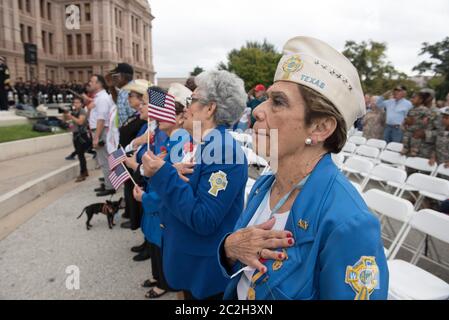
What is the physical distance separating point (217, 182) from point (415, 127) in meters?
6.14

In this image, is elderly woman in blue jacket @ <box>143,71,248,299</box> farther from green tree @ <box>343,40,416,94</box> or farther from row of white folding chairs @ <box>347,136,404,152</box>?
green tree @ <box>343,40,416,94</box>

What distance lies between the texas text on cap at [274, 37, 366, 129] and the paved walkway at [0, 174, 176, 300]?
2804 mm

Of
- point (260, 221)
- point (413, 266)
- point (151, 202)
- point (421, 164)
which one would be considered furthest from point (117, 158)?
point (421, 164)

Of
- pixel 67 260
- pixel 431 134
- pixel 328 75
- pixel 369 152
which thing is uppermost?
pixel 328 75

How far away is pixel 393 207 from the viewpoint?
127 inches

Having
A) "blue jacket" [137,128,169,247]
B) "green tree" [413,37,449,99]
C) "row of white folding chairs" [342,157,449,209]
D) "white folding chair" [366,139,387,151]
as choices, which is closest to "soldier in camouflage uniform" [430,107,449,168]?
"row of white folding chairs" [342,157,449,209]

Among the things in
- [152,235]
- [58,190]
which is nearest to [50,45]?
[58,190]

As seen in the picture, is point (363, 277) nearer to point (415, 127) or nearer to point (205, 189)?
point (205, 189)

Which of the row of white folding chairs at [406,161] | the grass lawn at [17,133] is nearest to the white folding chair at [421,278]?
the row of white folding chairs at [406,161]

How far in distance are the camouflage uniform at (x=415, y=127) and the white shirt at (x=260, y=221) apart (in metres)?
6.16

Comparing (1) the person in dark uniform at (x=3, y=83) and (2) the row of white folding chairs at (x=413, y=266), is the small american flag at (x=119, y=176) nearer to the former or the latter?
(2) the row of white folding chairs at (x=413, y=266)

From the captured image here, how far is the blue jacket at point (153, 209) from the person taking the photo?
2.67 m

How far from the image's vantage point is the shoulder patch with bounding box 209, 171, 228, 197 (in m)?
1.95

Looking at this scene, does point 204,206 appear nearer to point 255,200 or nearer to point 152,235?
point 255,200
